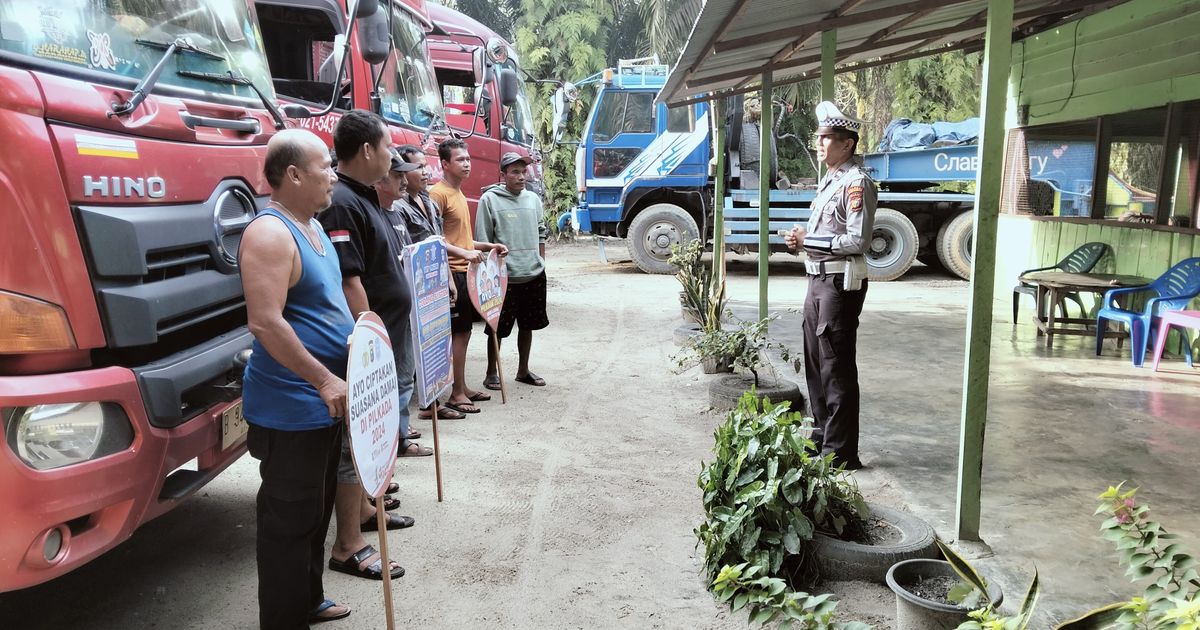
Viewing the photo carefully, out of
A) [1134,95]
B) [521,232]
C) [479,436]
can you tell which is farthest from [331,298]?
[1134,95]

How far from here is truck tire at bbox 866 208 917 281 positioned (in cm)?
1223

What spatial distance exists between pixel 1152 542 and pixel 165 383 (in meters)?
2.55

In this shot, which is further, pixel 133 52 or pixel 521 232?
pixel 521 232

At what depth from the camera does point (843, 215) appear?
3990mm

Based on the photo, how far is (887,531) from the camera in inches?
126

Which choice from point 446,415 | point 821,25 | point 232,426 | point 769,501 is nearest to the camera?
point 232,426

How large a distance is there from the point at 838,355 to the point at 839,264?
0.44 metres

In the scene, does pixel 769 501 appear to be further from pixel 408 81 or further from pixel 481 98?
pixel 481 98

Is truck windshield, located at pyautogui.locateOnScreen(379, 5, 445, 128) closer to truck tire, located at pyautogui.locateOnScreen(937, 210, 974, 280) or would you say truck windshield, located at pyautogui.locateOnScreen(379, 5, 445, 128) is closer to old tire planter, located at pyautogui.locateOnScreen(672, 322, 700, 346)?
old tire planter, located at pyautogui.locateOnScreen(672, 322, 700, 346)

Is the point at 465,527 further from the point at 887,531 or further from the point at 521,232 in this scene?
the point at 521,232

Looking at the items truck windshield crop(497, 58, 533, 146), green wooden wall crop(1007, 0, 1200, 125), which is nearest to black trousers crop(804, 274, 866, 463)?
green wooden wall crop(1007, 0, 1200, 125)

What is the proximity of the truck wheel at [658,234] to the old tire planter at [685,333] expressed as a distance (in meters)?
4.96

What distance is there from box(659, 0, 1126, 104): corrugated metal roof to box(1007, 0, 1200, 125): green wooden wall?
26 cm

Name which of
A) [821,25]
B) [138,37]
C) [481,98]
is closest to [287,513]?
[138,37]
